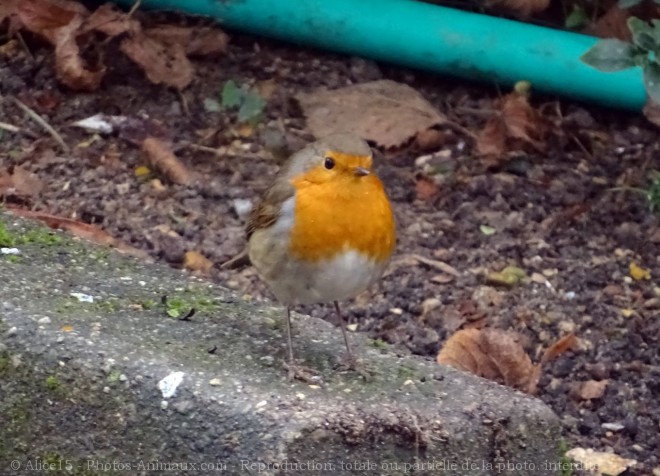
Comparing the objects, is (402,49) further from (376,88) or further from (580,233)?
(580,233)

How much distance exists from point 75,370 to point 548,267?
1758mm

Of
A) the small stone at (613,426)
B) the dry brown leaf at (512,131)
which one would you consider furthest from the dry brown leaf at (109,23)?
the small stone at (613,426)

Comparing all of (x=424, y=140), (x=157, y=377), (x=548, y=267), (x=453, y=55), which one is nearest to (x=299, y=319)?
(x=157, y=377)

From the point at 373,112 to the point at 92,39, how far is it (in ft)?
3.47

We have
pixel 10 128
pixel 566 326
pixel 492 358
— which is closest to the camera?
pixel 492 358

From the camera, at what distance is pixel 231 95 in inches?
184

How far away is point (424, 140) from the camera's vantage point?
4520mm

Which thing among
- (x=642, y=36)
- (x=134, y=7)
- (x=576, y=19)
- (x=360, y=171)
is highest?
(x=642, y=36)

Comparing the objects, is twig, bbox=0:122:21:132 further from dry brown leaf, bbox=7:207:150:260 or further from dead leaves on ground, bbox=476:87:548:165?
dead leaves on ground, bbox=476:87:548:165

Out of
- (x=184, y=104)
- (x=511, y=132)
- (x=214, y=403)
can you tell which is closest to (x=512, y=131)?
(x=511, y=132)

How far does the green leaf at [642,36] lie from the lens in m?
3.53

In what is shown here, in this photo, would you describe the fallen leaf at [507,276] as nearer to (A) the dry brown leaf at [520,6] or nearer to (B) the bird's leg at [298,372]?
(B) the bird's leg at [298,372]

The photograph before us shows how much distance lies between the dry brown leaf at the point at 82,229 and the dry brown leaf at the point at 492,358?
100 cm

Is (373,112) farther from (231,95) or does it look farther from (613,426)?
(613,426)
